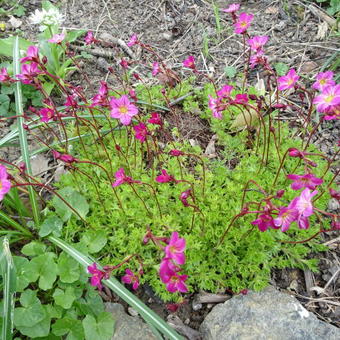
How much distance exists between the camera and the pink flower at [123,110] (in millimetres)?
2355

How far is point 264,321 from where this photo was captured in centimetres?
226

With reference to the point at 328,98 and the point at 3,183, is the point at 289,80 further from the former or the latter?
the point at 3,183

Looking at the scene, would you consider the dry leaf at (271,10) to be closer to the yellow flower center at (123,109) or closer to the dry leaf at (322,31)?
the dry leaf at (322,31)

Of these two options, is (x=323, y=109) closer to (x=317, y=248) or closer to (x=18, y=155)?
(x=317, y=248)

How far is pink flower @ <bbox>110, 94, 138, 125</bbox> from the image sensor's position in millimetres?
2355

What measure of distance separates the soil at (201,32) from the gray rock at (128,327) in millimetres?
1645

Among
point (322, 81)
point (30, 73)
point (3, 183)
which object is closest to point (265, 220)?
point (322, 81)

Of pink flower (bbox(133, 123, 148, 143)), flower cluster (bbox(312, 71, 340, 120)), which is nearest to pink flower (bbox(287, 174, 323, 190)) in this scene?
flower cluster (bbox(312, 71, 340, 120))

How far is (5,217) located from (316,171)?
227 centimetres

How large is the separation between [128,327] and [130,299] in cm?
33

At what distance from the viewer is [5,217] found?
2.54 m

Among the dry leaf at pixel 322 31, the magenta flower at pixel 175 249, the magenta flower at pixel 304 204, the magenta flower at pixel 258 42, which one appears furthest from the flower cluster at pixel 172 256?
the dry leaf at pixel 322 31

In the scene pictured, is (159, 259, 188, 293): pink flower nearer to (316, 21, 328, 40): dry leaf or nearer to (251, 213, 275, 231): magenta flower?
(251, 213, 275, 231): magenta flower

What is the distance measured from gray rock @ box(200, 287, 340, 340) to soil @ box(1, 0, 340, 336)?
1.48 metres
